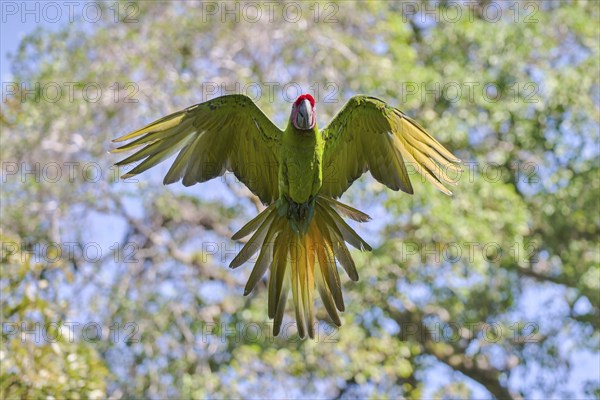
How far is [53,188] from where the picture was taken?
5.75 metres

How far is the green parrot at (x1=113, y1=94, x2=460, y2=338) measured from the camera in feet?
10.5

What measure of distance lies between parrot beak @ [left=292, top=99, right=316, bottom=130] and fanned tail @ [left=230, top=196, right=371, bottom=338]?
0.38 metres

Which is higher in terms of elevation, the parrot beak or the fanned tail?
the parrot beak

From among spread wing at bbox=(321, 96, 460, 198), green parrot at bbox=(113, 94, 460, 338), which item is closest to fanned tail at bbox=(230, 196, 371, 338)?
green parrot at bbox=(113, 94, 460, 338)

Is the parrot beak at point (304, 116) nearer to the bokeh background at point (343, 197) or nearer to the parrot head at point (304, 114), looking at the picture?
the parrot head at point (304, 114)

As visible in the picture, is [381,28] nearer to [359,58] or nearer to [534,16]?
[359,58]

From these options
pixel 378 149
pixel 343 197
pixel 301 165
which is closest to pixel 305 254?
pixel 301 165

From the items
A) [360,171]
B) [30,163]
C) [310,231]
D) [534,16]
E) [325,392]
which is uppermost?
[534,16]

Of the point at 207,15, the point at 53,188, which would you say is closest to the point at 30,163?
the point at 53,188

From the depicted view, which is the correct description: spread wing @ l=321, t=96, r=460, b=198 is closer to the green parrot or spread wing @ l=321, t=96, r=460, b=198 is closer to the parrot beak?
the green parrot

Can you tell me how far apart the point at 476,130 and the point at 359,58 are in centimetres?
133

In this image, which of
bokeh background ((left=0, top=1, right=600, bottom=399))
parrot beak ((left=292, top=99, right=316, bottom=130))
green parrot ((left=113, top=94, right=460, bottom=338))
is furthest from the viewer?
bokeh background ((left=0, top=1, right=600, bottom=399))

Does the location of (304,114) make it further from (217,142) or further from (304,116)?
(217,142)

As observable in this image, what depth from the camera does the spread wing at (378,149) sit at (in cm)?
329
